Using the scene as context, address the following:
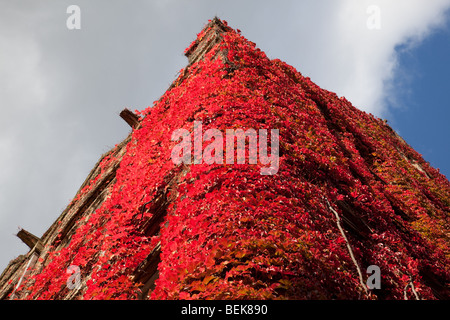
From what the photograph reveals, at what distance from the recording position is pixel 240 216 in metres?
7.41

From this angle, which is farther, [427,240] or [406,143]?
[406,143]

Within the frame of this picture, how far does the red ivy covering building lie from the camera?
22.3 feet

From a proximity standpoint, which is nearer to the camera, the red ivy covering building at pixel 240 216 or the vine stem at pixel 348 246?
the red ivy covering building at pixel 240 216

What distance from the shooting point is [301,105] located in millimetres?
15328

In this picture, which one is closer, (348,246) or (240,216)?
(240,216)

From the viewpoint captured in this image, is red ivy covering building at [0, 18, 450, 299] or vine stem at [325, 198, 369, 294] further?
vine stem at [325, 198, 369, 294]

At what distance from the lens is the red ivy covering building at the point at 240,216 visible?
22.3ft

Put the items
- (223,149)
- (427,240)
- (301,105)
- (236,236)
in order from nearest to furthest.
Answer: (236,236) < (223,149) < (427,240) < (301,105)

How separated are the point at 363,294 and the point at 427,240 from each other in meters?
7.74

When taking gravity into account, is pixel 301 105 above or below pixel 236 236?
above

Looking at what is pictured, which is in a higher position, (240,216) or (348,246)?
(240,216)
